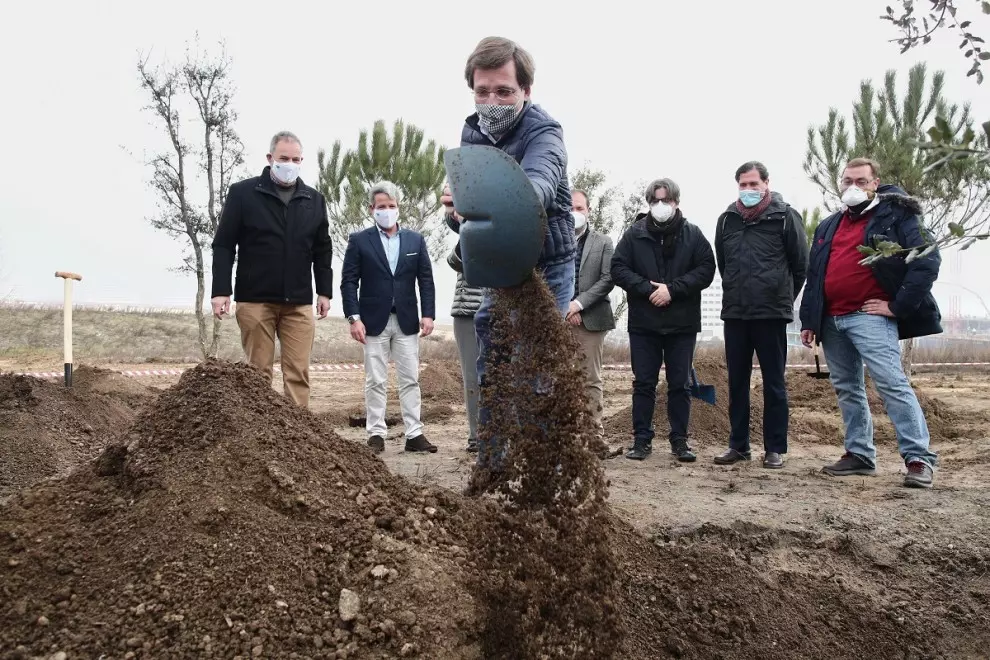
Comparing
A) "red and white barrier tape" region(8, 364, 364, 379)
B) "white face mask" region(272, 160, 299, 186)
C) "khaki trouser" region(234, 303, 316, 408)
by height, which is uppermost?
"white face mask" region(272, 160, 299, 186)

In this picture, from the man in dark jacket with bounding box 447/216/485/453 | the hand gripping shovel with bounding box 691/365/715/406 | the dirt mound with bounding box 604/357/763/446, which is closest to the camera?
the man in dark jacket with bounding box 447/216/485/453

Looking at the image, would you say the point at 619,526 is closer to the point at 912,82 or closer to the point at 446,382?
the point at 446,382

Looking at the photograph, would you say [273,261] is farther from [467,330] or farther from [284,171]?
[467,330]

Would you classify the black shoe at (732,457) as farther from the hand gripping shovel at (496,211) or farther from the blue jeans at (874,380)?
the hand gripping shovel at (496,211)

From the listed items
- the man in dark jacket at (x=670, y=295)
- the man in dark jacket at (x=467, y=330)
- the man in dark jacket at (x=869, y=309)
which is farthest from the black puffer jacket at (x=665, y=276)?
the man in dark jacket at (x=467, y=330)

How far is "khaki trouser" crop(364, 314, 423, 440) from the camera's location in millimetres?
5168

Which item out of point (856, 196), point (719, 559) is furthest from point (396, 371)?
point (856, 196)

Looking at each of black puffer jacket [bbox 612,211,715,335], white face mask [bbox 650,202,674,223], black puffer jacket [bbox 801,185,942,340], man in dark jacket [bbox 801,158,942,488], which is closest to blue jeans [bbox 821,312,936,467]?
man in dark jacket [bbox 801,158,942,488]

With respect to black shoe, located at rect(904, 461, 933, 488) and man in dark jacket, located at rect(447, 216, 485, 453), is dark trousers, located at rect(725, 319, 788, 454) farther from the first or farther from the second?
man in dark jacket, located at rect(447, 216, 485, 453)

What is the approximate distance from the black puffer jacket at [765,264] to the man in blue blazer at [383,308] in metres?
2.16

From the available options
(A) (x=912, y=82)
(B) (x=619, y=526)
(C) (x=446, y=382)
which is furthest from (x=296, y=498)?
(A) (x=912, y=82)

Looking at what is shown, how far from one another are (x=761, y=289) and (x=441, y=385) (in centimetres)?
576

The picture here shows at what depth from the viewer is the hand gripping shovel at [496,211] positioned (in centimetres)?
231

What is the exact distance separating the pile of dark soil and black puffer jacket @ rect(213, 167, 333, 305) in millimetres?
2385
